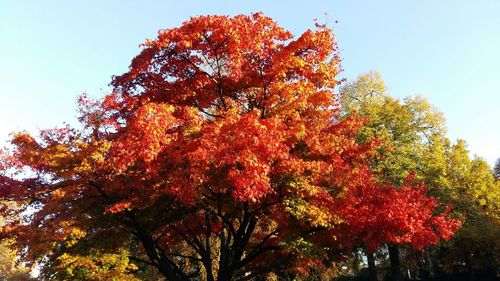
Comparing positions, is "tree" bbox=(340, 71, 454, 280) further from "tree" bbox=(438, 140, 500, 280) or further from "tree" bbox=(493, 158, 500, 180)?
"tree" bbox=(493, 158, 500, 180)

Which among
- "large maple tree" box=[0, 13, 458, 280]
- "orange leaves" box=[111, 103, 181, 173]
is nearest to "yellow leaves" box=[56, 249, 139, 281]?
"large maple tree" box=[0, 13, 458, 280]

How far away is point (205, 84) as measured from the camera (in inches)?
674

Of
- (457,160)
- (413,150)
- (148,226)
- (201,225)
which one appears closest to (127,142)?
(148,226)

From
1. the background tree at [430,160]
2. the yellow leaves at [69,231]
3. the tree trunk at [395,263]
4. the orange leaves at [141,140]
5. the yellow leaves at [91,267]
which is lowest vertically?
the yellow leaves at [91,267]

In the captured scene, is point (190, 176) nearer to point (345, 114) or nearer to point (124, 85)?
point (124, 85)

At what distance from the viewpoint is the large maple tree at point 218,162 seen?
13086 mm

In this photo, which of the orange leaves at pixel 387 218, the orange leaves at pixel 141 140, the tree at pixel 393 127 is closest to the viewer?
the orange leaves at pixel 141 140

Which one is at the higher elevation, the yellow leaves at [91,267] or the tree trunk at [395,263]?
the tree trunk at [395,263]

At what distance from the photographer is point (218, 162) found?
12922mm

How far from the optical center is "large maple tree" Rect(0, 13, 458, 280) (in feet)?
42.9

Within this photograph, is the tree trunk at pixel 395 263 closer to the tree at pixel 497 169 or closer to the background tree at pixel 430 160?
the background tree at pixel 430 160

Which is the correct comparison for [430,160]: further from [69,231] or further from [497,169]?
[497,169]

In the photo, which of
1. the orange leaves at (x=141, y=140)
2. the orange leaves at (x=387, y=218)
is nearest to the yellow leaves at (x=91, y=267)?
the orange leaves at (x=141, y=140)

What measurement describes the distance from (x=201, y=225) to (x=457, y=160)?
81.0 feet
